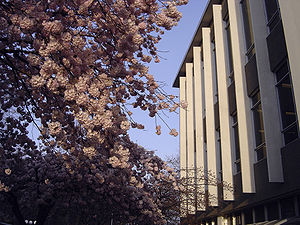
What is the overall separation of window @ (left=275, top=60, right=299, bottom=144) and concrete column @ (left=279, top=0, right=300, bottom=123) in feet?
4.20

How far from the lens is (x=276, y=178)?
978cm

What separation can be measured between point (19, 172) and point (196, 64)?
14.2m

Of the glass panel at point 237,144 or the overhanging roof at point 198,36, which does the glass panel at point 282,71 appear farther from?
the overhanging roof at point 198,36

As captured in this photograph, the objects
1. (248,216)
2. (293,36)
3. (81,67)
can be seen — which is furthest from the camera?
(248,216)

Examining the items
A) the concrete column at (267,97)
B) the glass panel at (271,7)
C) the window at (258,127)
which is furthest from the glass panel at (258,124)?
the glass panel at (271,7)

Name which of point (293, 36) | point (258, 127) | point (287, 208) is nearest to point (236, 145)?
point (258, 127)

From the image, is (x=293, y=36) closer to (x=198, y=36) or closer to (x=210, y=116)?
(x=210, y=116)

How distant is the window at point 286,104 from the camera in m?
9.69

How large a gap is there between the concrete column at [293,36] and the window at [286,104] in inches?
50.4

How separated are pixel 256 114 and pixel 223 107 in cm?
334

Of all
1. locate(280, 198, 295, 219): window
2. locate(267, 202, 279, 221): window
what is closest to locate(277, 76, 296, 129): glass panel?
locate(280, 198, 295, 219): window

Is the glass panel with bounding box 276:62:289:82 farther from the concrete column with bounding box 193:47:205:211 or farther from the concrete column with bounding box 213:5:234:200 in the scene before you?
the concrete column with bounding box 193:47:205:211

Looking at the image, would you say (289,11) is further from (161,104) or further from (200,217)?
(200,217)

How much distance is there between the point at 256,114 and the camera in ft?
A: 41.4
